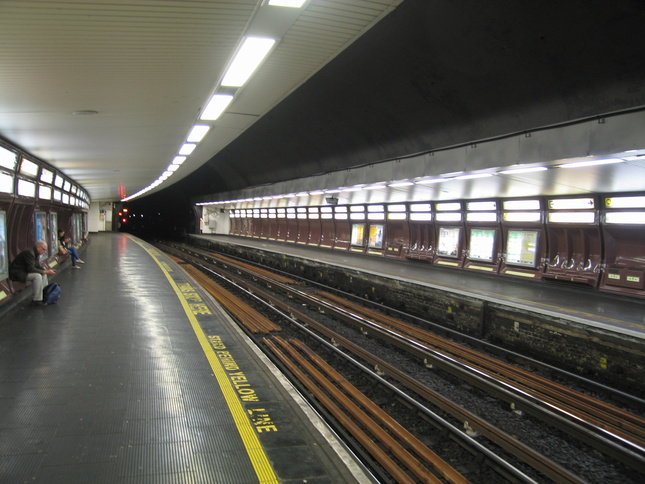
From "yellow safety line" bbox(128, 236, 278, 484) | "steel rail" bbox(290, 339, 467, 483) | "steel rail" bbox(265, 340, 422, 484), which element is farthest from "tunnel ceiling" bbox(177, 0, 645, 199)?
"yellow safety line" bbox(128, 236, 278, 484)

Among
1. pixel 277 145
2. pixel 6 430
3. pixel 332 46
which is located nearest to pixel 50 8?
pixel 332 46

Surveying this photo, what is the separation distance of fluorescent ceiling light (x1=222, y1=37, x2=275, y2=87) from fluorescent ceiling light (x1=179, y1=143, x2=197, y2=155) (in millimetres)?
4269

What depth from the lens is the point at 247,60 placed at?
3.89m

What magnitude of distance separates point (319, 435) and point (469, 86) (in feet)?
22.5

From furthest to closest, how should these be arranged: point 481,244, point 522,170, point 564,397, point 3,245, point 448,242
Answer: point 448,242
point 481,244
point 3,245
point 522,170
point 564,397

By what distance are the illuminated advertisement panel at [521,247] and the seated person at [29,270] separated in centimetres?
1061

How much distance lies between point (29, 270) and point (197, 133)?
372cm

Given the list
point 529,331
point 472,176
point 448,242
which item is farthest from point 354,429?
point 448,242

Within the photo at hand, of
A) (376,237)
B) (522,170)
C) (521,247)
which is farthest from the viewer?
(376,237)

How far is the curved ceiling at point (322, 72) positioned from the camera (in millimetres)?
3049

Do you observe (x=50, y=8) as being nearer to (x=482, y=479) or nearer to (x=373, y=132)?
(x=482, y=479)

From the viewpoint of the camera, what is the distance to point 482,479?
12.9ft

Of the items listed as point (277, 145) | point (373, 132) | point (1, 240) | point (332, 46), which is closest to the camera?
point (332, 46)

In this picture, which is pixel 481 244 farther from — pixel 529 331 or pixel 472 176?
pixel 529 331
